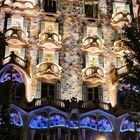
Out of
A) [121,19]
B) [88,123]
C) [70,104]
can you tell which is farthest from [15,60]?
[121,19]

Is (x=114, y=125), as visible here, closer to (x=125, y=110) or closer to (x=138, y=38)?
(x=125, y=110)

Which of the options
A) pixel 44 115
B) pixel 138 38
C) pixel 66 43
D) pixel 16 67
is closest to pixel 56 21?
pixel 66 43

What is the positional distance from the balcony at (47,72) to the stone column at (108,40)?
4405mm

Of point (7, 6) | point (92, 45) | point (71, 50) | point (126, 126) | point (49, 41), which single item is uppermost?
point (7, 6)

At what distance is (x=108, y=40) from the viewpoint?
36.7 meters

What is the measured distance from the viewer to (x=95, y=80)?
1342 inches

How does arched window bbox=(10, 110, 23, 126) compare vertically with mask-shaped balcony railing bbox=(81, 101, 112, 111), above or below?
below

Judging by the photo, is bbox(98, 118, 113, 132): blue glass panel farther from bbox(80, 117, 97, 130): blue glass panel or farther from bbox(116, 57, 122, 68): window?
bbox(116, 57, 122, 68): window

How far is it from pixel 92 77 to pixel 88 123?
4.40 m

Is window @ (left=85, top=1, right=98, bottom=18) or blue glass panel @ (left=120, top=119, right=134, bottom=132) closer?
blue glass panel @ (left=120, top=119, right=134, bottom=132)

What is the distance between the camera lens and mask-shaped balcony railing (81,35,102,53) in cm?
3534

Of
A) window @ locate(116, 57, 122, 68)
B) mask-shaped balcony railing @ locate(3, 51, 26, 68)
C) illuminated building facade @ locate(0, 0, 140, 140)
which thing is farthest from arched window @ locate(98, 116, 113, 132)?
mask-shaped balcony railing @ locate(3, 51, 26, 68)

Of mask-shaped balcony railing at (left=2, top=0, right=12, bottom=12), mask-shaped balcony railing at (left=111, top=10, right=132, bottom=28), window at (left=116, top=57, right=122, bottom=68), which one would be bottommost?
window at (left=116, top=57, right=122, bottom=68)

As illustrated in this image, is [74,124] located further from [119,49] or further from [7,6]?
[7,6]
